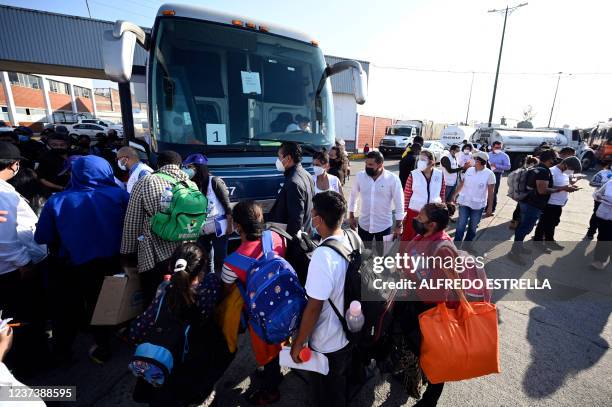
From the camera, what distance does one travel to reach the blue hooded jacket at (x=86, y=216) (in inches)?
94.0

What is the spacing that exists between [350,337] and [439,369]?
0.63 metres

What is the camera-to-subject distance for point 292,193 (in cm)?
296

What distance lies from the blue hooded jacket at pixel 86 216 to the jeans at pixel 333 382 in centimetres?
214

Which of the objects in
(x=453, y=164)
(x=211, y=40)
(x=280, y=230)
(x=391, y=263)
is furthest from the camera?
(x=453, y=164)

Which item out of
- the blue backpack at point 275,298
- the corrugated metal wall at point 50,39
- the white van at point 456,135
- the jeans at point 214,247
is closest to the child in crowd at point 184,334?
the blue backpack at point 275,298

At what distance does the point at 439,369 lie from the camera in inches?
73.5

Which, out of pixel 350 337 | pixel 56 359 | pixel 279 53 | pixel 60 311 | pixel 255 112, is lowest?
pixel 56 359

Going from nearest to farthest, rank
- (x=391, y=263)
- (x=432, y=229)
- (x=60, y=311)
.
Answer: (x=432, y=229) → (x=60, y=311) → (x=391, y=263)

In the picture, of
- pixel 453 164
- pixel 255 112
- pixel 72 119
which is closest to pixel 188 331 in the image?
pixel 255 112

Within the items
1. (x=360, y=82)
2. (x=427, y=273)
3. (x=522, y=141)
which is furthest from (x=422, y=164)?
(x=522, y=141)

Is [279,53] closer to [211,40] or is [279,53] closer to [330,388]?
[211,40]

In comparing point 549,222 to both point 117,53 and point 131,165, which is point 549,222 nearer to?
point 131,165

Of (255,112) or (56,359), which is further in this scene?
(255,112)

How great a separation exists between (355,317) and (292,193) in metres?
1.55
